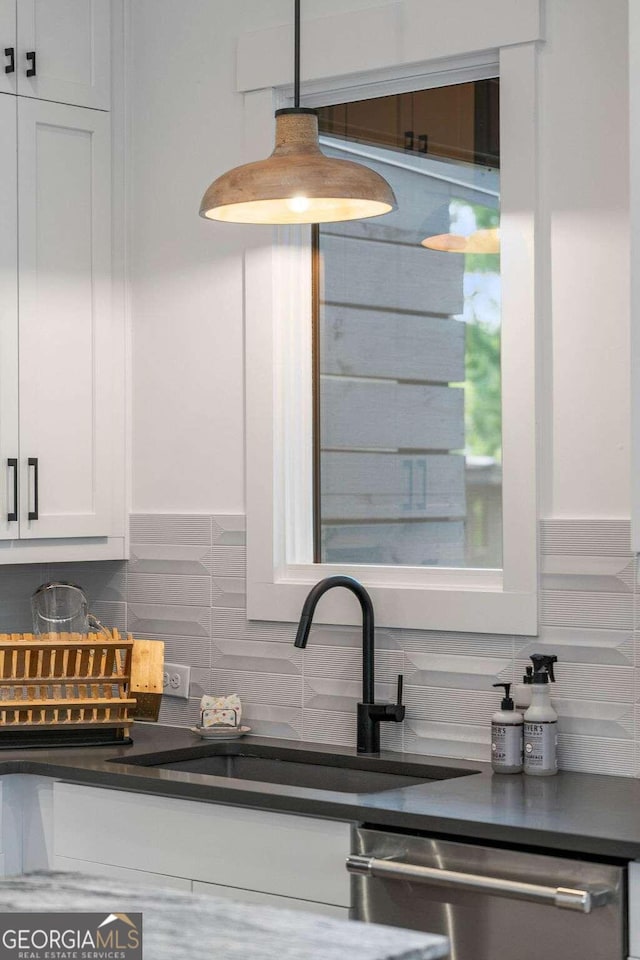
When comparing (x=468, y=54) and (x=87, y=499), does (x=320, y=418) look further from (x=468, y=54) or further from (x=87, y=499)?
(x=468, y=54)

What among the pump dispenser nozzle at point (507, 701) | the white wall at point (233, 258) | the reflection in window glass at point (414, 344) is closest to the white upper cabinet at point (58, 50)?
the white wall at point (233, 258)

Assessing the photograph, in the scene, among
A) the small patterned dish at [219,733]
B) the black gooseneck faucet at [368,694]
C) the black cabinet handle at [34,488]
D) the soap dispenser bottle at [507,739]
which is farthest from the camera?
the black cabinet handle at [34,488]

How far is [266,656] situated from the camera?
323 centimetres

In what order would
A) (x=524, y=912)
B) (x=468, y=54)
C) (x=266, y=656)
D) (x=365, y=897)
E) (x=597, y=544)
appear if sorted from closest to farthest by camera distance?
(x=524, y=912), (x=365, y=897), (x=597, y=544), (x=468, y=54), (x=266, y=656)

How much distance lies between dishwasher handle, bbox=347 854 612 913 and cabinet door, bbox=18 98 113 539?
4.30 ft

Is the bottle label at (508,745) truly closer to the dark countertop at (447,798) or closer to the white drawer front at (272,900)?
the dark countertop at (447,798)

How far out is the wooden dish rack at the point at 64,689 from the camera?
3029 millimetres

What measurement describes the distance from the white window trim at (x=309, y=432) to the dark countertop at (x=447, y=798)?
0.33 m

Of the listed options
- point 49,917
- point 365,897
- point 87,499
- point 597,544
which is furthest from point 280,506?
point 49,917

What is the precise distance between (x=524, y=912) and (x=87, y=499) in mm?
1645

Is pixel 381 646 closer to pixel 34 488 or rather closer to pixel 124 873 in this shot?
pixel 124 873

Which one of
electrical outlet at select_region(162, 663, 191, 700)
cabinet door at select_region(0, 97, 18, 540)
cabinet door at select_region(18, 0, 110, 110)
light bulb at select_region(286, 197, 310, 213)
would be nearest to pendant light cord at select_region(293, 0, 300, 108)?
light bulb at select_region(286, 197, 310, 213)

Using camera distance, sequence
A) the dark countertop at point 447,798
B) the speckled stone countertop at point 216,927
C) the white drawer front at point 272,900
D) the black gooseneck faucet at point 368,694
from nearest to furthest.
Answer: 1. the speckled stone countertop at point 216,927
2. the dark countertop at point 447,798
3. the white drawer front at point 272,900
4. the black gooseneck faucet at point 368,694

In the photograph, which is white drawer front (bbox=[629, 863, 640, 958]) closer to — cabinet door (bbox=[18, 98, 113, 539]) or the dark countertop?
the dark countertop
